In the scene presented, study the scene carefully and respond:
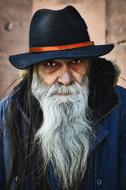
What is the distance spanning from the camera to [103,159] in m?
4.89

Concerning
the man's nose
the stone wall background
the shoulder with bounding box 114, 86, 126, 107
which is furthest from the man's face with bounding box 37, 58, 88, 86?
the stone wall background

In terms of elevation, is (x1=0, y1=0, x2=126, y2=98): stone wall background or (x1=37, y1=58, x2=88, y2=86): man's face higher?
(x1=0, y1=0, x2=126, y2=98): stone wall background

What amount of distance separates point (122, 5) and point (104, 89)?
6.72 feet

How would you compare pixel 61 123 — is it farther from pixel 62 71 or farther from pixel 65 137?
pixel 62 71

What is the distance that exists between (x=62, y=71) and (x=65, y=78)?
6 cm

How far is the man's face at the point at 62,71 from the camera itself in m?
4.67

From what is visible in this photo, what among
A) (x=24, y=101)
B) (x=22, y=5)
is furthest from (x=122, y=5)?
(x=24, y=101)

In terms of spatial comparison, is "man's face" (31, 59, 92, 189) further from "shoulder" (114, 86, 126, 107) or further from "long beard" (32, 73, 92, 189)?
"shoulder" (114, 86, 126, 107)

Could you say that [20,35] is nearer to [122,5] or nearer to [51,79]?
[122,5]

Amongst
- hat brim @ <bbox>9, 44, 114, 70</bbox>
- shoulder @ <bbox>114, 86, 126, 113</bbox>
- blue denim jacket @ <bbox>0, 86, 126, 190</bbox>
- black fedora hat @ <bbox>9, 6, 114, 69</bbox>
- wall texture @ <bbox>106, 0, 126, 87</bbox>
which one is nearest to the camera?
hat brim @ <bbox>9, 44, 114, 70</bbox>

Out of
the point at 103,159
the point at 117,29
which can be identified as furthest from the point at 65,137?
the point at 117,29

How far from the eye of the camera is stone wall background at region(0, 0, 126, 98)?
273 inches

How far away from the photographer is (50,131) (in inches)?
190

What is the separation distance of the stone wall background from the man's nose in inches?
51.2
